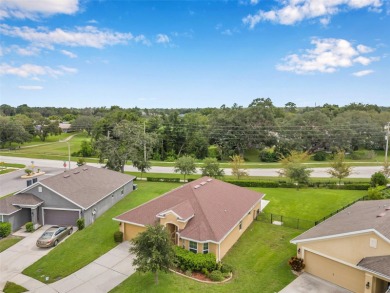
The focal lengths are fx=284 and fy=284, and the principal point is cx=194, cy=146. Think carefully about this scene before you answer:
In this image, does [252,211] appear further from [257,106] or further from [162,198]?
[257,106]

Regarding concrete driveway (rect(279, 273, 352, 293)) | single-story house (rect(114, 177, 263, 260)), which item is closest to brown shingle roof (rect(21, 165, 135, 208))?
single-story house (rect(114, 177, 263, 260))

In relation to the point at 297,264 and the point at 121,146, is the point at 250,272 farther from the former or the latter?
the point at 121,146

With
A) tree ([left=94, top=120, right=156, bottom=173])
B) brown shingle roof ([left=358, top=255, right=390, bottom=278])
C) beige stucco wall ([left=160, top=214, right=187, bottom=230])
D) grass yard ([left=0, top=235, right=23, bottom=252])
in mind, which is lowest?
grass yard ([left=0, top=235, right=23, bottom=252])

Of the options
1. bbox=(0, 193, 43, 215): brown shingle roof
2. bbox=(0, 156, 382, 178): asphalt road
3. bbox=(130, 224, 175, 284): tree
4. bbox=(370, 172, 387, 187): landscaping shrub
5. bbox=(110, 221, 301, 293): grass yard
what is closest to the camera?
bbox=(130, 224, 175, 284): tree

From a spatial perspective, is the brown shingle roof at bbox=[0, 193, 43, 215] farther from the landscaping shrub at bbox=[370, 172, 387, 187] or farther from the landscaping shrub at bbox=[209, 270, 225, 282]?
the landscaping shrub at bbox=[370, 172, 387, 187]

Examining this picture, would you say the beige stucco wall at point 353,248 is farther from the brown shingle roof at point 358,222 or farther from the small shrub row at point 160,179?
the small shrub row at point 160,179

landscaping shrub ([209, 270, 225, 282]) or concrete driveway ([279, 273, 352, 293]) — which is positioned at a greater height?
landscaping shrub ([209, 270, 225, 282])

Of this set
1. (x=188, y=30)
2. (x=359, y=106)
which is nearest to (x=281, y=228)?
(x=188, y=30)
